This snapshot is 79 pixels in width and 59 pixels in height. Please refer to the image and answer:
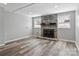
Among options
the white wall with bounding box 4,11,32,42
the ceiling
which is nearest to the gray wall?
the ceiling

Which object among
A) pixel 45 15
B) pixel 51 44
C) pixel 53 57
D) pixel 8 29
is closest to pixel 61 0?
pixel 45 15

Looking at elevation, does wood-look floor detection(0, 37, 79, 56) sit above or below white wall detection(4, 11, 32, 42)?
below

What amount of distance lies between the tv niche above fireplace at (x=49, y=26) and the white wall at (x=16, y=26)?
330 millimetres

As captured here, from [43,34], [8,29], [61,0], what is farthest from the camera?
[43,34]

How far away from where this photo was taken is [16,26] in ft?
6.01

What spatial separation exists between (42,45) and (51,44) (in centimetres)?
22

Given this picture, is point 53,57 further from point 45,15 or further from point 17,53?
point 45,15

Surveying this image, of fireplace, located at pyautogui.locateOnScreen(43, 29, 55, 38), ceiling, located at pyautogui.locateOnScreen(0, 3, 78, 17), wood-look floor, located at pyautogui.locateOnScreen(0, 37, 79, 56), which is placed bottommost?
wood-look floor, located at pyautogui.locateOnScreen(0, 37, 79, 56)

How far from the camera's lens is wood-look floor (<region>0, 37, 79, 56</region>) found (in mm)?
1684

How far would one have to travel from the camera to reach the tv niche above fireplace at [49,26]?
5.97 ft

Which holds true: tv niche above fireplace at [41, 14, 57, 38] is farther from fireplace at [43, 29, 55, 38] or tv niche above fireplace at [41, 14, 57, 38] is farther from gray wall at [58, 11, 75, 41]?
gray wall at [58, 11, 75, 41]

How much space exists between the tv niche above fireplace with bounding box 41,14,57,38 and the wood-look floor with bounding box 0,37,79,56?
0.58 ft

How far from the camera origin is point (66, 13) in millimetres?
1772

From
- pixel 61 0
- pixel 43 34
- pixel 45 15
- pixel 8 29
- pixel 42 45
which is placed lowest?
pixel 42 45
